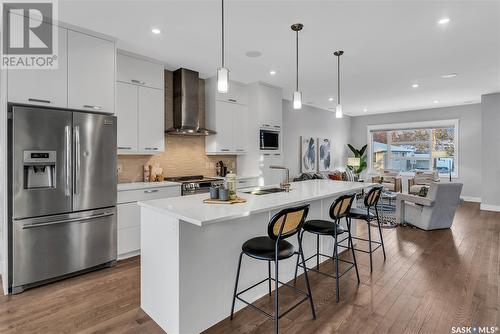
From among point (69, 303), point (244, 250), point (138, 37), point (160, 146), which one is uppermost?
point (138, 37)

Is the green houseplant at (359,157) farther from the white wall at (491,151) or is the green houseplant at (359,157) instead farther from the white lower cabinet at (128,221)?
the white lower cabinet at (128,221)

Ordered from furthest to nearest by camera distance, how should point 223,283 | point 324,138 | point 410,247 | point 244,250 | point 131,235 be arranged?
point 324,138 < point 410,247 < point 131,235 < point 223,283 < point 244,250

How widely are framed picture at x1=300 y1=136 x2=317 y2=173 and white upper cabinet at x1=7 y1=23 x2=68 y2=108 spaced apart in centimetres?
581

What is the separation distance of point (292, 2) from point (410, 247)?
11.9ft

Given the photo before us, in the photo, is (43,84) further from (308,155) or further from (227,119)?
(308,155)

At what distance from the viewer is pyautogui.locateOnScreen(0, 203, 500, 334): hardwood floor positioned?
7.15 feet

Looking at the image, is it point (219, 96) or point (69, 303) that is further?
point (219, 96)

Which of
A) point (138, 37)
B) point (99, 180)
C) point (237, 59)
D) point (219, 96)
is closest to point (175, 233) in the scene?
point (99, 180)

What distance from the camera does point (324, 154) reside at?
28.3 feet

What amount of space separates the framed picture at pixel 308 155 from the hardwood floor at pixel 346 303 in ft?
14.1

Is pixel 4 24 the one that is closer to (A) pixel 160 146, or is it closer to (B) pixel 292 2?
(A) pixel 160 146

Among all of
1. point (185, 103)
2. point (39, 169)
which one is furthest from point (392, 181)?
point (39, 169)

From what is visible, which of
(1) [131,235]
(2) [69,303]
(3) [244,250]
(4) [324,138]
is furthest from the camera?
(4) [324,138]

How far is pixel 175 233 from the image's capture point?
6.52ft
